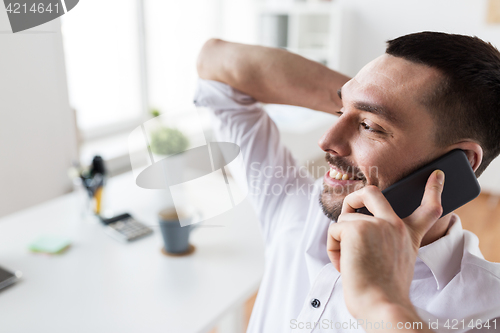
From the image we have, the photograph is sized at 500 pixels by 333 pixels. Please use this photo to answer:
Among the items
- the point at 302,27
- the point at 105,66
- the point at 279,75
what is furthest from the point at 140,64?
the point at 279,75

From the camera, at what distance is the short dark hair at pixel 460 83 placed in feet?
1.80

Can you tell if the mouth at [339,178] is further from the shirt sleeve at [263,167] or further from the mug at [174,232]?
the mug at [174,232]

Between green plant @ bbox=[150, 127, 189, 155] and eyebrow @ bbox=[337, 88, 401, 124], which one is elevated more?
eyebrow @ bbox=[337, 88, 401, 124]

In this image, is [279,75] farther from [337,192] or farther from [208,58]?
→ [337,192]

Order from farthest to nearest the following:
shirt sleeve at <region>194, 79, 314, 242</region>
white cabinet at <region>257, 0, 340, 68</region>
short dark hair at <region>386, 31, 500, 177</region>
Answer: white cabinet at <region>257, 0, 340, 68</region> → shirt sleeve at <region>194, 79, 314, 242</region> → short dark hair at <region>386, 31, 500, 177</region>

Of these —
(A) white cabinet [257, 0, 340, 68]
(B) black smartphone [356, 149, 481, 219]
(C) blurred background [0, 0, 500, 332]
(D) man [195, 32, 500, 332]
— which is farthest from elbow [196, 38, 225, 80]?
(A) white cabinet [257, 0, 340, 68]

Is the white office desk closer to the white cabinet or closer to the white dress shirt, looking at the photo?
the white dress shirt

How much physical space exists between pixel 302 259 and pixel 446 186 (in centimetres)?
34

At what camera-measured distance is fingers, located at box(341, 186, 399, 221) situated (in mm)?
427

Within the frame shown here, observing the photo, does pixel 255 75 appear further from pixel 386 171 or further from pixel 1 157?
pixel 1 157

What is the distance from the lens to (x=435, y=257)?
0.62 metres

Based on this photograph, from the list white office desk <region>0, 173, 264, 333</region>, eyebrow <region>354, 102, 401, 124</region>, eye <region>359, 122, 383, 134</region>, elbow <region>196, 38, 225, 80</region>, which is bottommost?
white office desk <region>0, 173, 264, 333</region>

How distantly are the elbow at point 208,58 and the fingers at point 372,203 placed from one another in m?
0.49

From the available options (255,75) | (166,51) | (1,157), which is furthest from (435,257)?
(166,51)
